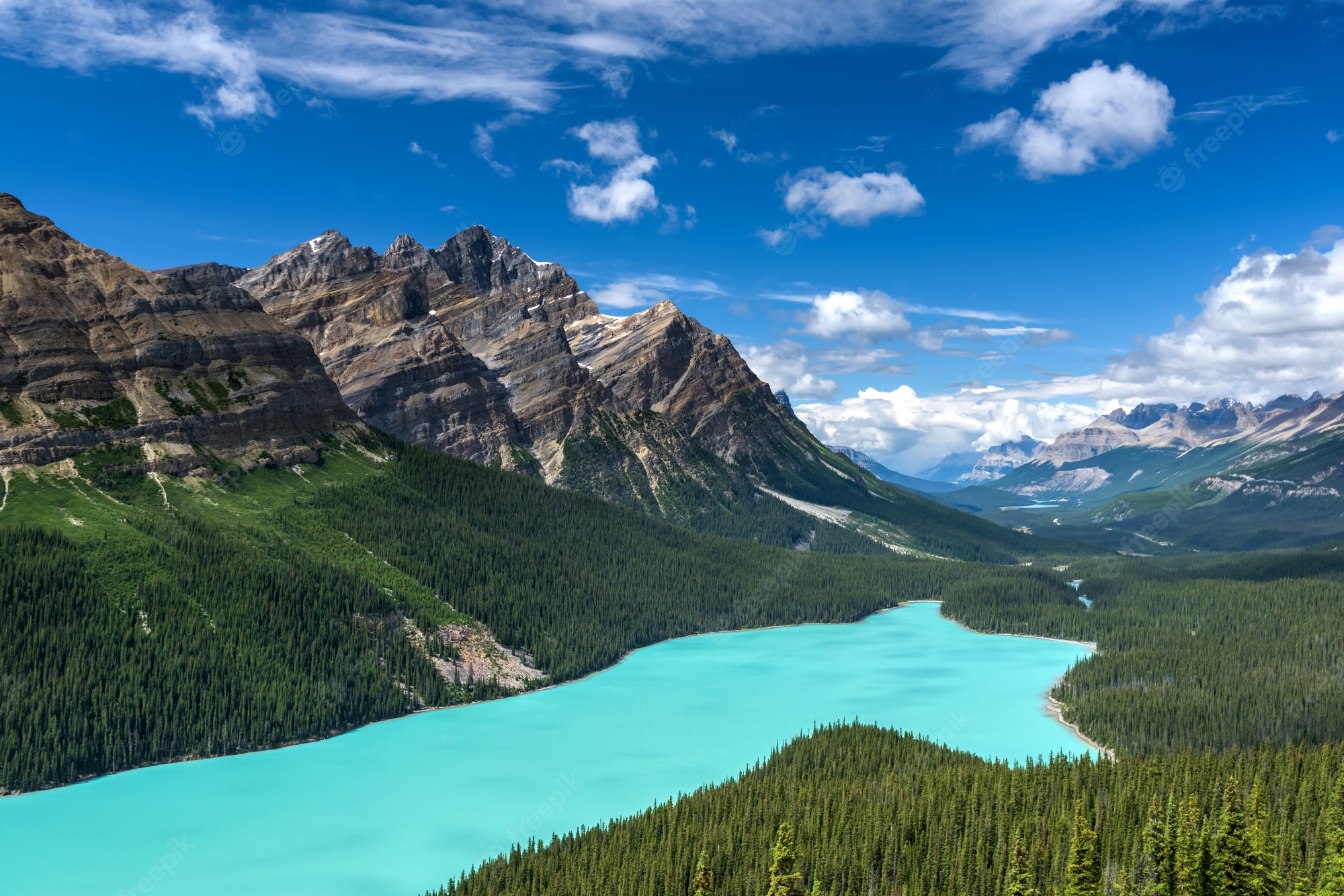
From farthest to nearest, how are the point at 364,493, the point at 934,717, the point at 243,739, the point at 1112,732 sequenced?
the point at 364,493
the point at 934,717
the point at 1112,732
the point at 243,739

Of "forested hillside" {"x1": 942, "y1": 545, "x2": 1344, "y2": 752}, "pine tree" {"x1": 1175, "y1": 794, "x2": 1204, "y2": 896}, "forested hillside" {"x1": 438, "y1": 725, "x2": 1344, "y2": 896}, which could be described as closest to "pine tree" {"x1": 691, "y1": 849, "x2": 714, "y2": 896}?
"forested hillside" {"x1": 438, "y1": 725, "x2": 1344, "y2": 896}

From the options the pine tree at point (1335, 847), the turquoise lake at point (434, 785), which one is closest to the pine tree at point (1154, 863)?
the pine tree at point (1335, 847)

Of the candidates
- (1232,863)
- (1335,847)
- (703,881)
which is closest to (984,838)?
(1232,863)

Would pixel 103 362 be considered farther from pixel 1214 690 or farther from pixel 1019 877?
pixel 1214 690

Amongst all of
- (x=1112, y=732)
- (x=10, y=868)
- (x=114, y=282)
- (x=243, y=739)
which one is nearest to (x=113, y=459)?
(x=114, y=282)

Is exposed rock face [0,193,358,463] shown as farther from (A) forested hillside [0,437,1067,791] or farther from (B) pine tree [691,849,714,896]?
(B) pine tree [691,849,714,896]

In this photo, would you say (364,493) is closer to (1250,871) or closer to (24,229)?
(24,229)
